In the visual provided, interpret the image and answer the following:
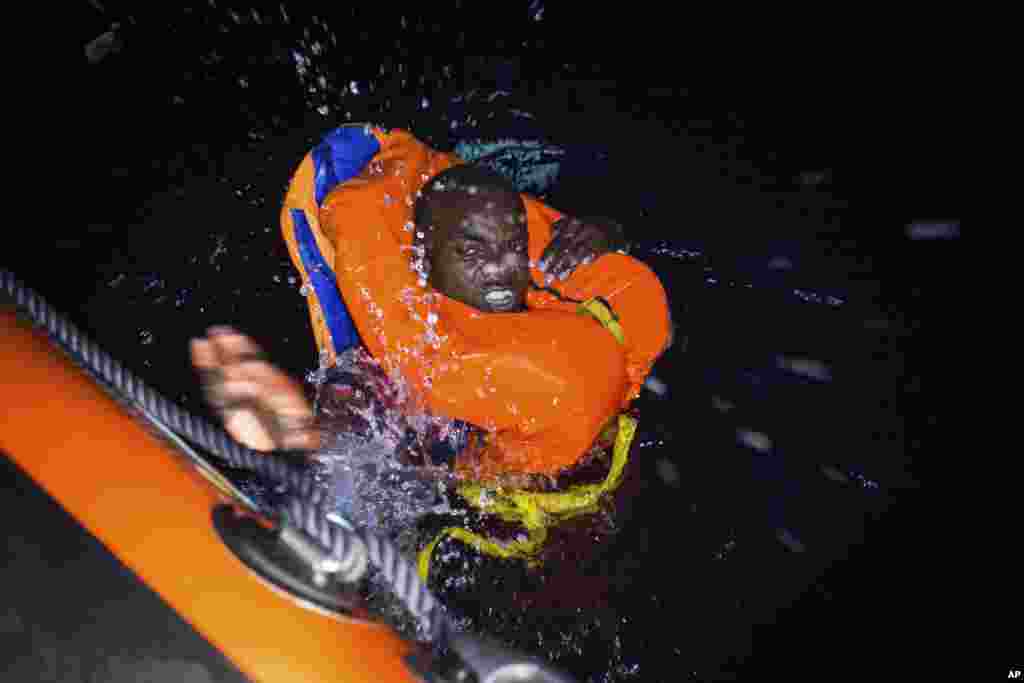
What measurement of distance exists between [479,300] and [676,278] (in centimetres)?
128

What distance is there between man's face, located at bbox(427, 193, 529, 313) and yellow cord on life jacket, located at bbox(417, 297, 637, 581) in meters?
0.31

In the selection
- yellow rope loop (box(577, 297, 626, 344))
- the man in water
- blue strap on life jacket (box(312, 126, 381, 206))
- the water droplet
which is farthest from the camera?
the water droplet

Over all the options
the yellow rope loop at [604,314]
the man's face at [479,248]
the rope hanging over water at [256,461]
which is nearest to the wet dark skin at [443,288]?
the man's face at [479,248]

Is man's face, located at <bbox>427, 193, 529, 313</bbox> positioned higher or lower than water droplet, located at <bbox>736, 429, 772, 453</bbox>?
higher

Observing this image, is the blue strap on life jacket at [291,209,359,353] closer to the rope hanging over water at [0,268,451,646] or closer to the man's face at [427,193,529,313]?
the man's face at [427,193,529,313]

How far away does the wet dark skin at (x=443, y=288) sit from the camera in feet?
6.14

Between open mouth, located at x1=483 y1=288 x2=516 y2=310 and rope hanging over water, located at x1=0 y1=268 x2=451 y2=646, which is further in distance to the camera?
open mouth, located at x1=483 y1=288 x2=516 y2=310

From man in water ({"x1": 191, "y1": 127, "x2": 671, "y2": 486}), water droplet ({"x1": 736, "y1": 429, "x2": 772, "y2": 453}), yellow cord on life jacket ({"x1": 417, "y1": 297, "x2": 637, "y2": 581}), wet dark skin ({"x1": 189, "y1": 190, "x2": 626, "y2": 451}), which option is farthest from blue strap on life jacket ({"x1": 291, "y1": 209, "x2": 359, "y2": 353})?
water droplet ({"x1": 736, "y1": 429, "x2": 772, "y2": 453})

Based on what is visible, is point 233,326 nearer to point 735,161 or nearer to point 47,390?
point 47,390

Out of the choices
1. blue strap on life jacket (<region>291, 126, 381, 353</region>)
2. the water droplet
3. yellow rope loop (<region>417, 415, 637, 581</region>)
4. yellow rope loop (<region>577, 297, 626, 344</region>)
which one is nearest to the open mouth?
yellow rope loop (<region>577, 297, 626, 344</region>)

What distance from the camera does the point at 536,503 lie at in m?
1.93

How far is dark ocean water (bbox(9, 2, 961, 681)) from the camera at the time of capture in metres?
2.15

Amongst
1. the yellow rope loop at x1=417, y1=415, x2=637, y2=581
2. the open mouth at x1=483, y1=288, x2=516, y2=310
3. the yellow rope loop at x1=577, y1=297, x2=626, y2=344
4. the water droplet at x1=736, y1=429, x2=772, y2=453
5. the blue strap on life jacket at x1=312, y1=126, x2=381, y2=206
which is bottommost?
the water droplet at x1=736, y1=429, x2=772, y2=453

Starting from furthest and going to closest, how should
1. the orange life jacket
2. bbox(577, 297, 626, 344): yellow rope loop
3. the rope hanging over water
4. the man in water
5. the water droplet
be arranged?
1. the water droplet
2. bbox(577, 297, 626, 344): yellow rope loop
3. the man in water
4. the orange life jacket
5. the rope hanging over water
